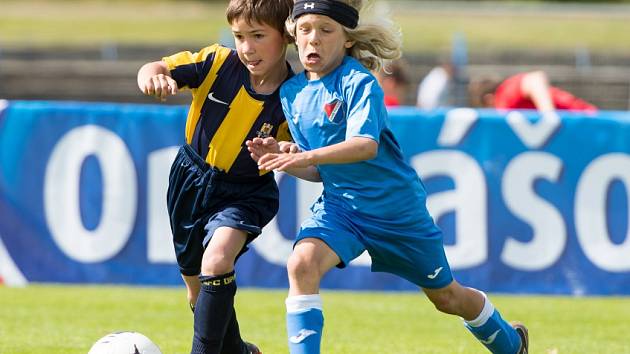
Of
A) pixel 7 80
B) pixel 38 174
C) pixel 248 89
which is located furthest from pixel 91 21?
pixel 248 89

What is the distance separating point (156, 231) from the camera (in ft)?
32.0

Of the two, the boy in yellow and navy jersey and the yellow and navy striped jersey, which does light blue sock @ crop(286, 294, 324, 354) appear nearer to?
the boy in yellow and navy jersey

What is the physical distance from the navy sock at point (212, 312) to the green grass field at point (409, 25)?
2443 cm

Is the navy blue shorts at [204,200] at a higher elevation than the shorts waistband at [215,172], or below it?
below

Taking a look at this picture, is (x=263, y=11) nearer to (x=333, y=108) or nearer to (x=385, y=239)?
(x=333, y=108)

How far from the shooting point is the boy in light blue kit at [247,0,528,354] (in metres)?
5.03

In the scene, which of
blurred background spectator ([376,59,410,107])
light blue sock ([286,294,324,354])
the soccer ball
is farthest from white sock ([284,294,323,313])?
blurred background spectator ([376,59,410,107])

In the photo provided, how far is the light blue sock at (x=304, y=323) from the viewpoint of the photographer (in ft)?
16.4

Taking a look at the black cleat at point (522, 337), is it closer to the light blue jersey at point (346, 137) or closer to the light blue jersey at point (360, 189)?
the light blue jersey at point (360, 189)

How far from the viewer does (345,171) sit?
17.4 ft

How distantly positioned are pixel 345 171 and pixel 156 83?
3.13ft

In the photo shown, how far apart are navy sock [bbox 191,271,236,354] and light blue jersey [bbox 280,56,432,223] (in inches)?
25.7

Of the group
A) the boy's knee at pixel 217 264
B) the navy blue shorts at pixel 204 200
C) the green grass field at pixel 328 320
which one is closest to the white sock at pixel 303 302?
the boy's knee at pixel 217 264

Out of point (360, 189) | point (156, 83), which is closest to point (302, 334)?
point (360, 189)
